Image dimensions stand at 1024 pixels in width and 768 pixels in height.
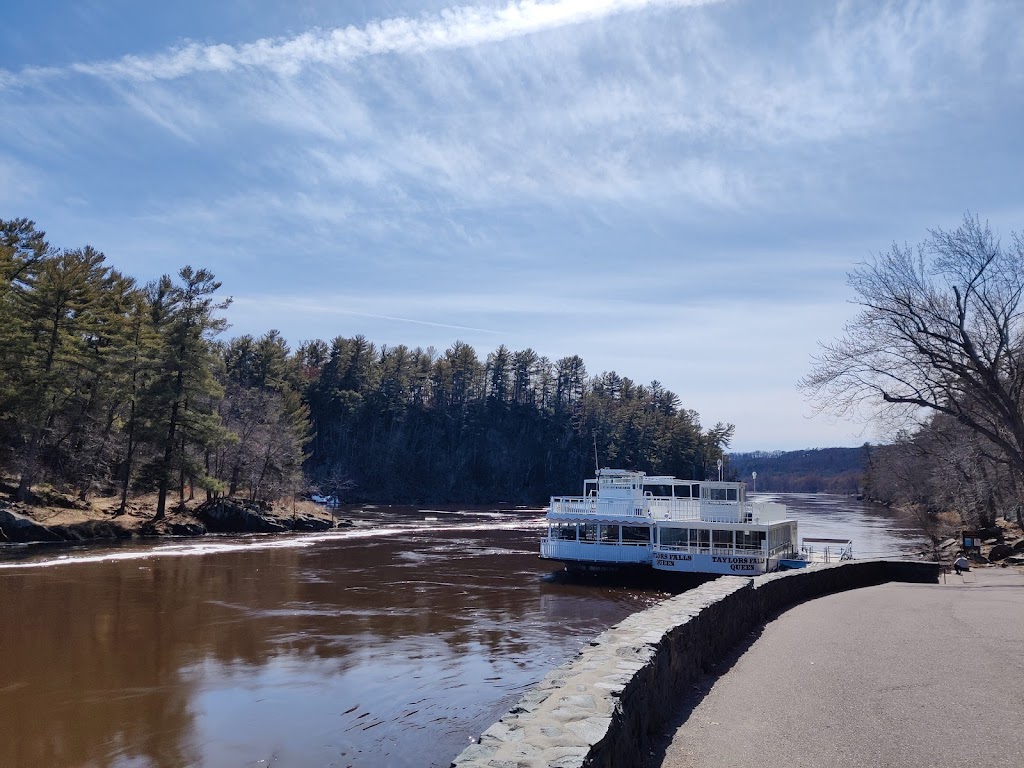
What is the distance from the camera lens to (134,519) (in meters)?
41.3

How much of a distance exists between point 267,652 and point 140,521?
30.2m

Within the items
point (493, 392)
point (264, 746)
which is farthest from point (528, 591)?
point (493, 392)

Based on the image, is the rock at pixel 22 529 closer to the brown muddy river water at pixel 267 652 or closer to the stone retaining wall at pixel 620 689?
the brown muddy river water at pixel 267 652

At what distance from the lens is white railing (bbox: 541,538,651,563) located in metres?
30.2

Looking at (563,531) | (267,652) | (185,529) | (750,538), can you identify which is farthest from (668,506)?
(185,529)

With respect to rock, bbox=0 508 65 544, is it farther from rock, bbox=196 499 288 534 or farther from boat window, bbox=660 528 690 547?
boat window, bbox=660 528 690 547

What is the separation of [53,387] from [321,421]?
6732 cm

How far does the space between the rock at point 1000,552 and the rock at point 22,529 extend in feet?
150

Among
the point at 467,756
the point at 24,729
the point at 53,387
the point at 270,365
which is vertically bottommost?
the point at 24,729

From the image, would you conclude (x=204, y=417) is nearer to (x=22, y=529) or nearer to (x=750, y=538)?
(x=22, y=529)

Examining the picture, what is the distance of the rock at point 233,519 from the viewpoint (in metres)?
45.6

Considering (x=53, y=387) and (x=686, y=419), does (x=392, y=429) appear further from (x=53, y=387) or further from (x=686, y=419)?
(x=53, y=387)

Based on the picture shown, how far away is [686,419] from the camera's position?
131 m

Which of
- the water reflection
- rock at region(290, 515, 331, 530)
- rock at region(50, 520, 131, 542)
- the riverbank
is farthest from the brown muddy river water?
rock at region(290, 515, 331, 530)
